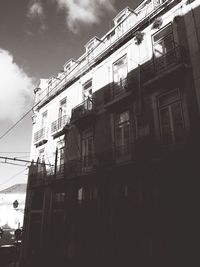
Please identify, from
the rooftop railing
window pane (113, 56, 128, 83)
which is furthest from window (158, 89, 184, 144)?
the rooftop railing

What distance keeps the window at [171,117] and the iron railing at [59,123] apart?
7600 mm

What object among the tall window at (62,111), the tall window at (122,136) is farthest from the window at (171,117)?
the tall window at (62,111)

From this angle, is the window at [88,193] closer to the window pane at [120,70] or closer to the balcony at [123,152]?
the balcony at [123,152]

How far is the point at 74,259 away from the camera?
12.0 meters

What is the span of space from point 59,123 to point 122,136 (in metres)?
6.54

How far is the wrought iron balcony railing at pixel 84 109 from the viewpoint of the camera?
14.2m

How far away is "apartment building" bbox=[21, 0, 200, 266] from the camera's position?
916 cm

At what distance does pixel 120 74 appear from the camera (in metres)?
13.7

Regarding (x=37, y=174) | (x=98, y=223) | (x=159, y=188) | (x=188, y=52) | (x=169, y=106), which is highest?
(x=188, y=52)

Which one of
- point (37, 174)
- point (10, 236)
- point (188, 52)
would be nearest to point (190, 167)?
point (188, 52)

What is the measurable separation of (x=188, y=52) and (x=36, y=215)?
46.1 feet

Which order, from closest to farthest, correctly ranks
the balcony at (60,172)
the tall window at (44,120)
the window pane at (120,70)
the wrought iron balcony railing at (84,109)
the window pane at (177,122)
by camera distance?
1. the window pane at (177,122)
2. the window pane at (120,70)
3. the wrought iron balcony railing at (84,109)
4. the balcony at (60,172)
5. the tall window at (44,120)

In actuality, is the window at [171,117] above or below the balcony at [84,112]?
below

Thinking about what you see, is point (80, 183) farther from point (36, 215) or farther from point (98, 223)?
point (36, 215)
